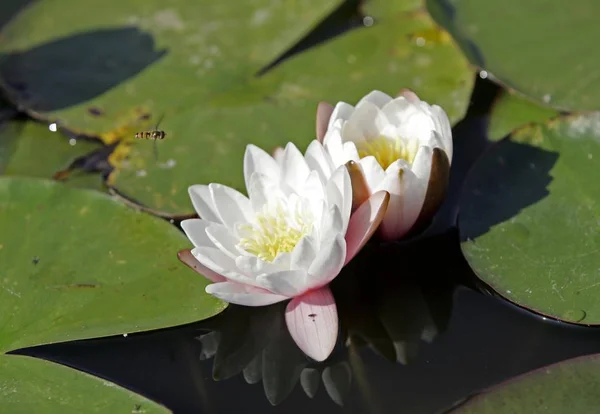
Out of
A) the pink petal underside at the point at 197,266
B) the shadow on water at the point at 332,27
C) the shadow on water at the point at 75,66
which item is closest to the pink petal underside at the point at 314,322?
the pink petal underside at the point at 197,266

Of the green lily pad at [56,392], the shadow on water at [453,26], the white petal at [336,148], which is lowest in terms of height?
the green lily pad at [56,392]

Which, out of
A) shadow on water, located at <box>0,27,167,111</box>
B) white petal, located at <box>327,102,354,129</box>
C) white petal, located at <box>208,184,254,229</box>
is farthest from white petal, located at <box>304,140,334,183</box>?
shadow on water, located at <box>0,27,167,111</box>

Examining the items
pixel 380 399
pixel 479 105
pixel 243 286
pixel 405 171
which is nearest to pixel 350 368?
pixel 380 399

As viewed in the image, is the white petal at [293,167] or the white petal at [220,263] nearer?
the white petal at [220,263]

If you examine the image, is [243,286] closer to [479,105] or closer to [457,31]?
[479,105]

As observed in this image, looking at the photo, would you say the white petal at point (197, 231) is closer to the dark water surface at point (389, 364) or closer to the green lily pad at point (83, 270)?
the green lily pad at point (83, 270)

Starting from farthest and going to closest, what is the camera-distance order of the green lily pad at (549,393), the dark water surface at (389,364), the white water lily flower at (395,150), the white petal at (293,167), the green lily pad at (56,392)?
1. the white petal at (293,167)
2. the white water lily flower at (395,150)
3. the dark water surface at (389,364)
4. the green lily pad at (56,392)
5. the green lily pad at (549,393)
